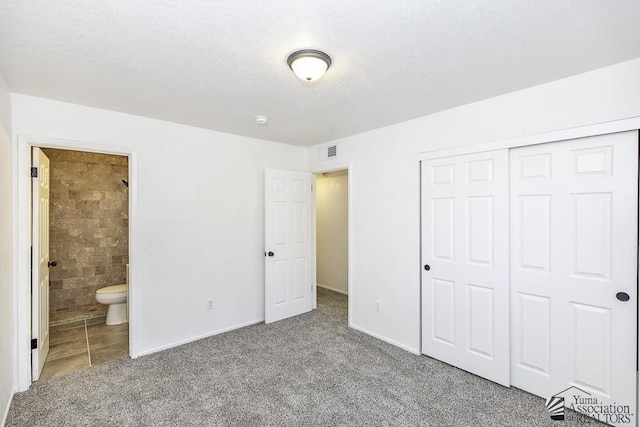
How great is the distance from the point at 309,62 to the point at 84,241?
4.39 metres

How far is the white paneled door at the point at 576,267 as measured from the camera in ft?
6.41

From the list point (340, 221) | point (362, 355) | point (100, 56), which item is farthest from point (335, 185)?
point (100, 56)

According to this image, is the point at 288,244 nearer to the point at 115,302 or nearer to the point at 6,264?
the point at 115,302

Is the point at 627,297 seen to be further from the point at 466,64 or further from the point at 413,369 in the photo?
the point at 466,64

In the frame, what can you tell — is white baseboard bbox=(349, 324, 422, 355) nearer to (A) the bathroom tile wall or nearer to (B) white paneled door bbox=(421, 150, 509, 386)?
(B) white paneled door bbox=(421, 150, 509, 386)

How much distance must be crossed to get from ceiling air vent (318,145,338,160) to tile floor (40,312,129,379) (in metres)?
3.13

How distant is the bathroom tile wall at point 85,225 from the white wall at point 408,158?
3073 mm

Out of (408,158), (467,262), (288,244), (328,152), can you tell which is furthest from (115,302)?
(467,262)

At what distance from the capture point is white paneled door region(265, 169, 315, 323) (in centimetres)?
386

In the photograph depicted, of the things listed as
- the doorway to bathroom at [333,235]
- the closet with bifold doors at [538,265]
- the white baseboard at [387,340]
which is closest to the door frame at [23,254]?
the white baseboard at [387,340]

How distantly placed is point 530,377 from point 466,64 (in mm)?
2379

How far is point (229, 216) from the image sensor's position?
362 centimetres

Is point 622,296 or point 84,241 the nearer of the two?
point 622,296

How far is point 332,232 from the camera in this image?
562 centimetres
